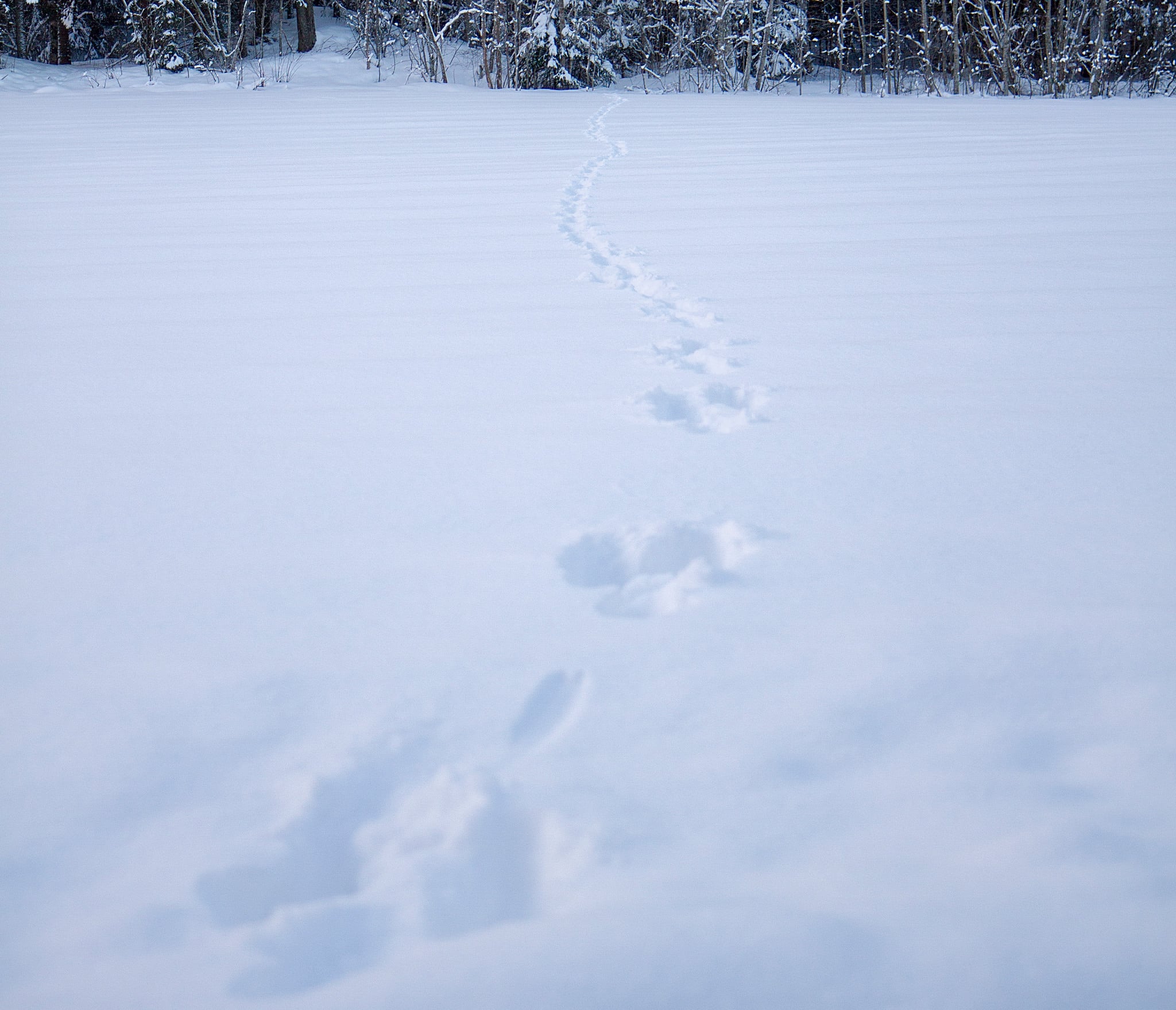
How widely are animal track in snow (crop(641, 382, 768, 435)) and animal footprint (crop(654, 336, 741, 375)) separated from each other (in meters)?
0.08

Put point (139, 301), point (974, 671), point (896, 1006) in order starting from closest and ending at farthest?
point (896, 1006) < point (974, 671) < point (139, 301)

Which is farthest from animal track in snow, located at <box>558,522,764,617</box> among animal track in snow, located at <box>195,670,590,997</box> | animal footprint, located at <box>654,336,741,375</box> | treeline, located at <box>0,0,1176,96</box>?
treeline, located at <box>0,0,1176,96</box>

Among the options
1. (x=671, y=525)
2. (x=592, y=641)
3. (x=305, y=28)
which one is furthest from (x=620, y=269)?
(x=305, y=28)

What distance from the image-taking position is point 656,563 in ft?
3.31

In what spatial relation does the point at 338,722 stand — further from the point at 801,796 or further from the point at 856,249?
the point at 856,249

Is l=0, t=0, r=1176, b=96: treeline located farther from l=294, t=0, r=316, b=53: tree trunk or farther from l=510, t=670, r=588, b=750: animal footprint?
l=510, t=670, r=588, b=750: animal footprint

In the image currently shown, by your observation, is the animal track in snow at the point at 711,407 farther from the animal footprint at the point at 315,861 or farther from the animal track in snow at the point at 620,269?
the animal footprint at the point at 315,861

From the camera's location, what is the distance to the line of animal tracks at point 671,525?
96 centimetres

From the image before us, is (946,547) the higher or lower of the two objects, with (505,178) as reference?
lower

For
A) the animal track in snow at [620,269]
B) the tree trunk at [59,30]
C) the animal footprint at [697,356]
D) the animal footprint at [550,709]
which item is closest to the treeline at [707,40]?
the tree trunk at [59,30]

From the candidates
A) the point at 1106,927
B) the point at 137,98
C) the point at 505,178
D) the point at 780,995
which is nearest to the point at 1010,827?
the point at 1106,927

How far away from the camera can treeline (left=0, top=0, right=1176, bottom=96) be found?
26.5 feet

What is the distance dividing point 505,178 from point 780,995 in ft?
10.2

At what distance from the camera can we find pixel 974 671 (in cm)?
84
